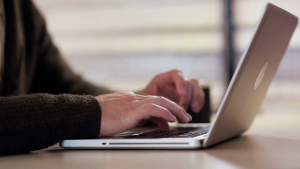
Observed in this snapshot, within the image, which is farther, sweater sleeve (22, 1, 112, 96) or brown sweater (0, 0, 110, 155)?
sweater sleeve (22, 1, 112, 96)

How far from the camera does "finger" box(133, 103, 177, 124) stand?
2.47 ft

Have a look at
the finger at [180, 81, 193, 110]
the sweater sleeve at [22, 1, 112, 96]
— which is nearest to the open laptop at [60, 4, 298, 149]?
the finger at [180, 81, 193, 110]

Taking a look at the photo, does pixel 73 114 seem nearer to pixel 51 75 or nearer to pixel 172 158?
pixel 172 158

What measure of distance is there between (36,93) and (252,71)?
42 centimetres

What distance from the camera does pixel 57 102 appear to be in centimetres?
Result: 72

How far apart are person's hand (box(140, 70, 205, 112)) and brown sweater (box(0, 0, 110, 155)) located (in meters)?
0.28

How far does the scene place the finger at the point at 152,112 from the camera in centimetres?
75

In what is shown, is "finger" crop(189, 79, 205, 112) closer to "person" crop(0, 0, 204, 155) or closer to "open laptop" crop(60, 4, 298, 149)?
"person" crop(0, 0, 204, 155)

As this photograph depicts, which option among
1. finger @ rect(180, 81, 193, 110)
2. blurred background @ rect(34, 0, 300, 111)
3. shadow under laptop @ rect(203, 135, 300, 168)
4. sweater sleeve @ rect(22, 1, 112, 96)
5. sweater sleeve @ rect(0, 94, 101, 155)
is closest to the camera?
shadow under laptop @ rect(203, 135, 300, 168)

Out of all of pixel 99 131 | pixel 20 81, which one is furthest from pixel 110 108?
pixel 20 81

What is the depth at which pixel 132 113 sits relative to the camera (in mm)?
764

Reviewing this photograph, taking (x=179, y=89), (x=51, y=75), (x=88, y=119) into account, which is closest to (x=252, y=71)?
(x=88, y=119)

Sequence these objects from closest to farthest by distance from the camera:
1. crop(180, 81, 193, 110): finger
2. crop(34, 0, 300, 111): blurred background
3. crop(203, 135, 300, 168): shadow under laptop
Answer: crop(203, 135, 300, 168): shadow under laptop < crop(180, 81, 193, 110): finger < crop(34, 0, 300, 111): blurred background

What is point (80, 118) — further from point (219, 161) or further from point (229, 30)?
point (229, 30)
